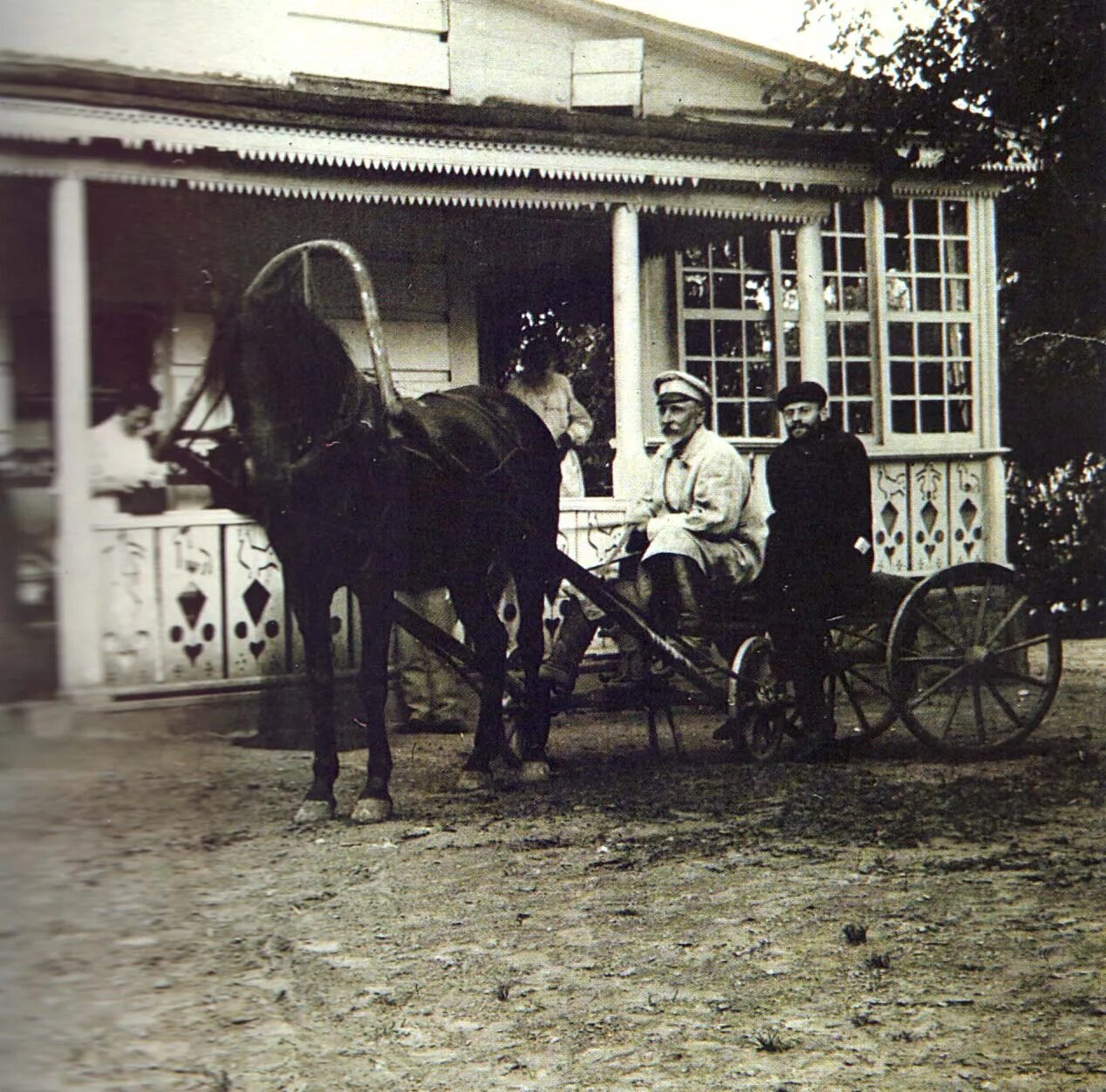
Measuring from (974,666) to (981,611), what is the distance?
0.32 metres

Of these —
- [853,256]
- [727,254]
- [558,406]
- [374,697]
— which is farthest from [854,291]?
[374,697]

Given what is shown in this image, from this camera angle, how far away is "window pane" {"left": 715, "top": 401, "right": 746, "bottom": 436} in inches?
183

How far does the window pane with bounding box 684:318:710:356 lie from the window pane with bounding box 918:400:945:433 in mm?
843

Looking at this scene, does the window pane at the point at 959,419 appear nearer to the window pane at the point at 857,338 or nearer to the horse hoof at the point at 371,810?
the window pane at the point at 857,338

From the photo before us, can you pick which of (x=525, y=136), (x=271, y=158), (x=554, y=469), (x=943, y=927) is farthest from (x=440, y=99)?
(x=943, y=927)

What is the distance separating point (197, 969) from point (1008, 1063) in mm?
1794

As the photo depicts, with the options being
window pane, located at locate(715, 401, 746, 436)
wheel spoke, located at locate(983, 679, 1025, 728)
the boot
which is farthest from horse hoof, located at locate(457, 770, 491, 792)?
wheel spoke, located at locate(983, 679, 1025, 728)

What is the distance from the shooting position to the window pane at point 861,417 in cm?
466

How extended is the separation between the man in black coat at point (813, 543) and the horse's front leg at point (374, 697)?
1.73m

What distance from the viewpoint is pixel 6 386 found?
2115 mm

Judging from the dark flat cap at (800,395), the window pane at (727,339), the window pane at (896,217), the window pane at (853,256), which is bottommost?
the dark flat cap at (800,395)

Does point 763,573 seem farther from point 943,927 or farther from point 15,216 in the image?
point 15,216

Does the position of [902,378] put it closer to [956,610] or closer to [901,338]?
[901,338]

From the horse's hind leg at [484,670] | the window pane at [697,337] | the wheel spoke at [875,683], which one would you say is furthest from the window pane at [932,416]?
the horse's hind leg at [484,670]
